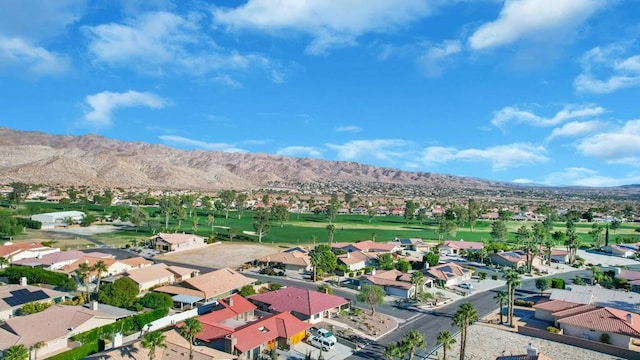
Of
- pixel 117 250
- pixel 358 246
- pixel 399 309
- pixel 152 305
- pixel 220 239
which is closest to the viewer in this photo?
pixel 152 305

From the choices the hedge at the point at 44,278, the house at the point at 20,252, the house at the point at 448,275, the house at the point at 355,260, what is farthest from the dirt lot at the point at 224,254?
the house at the point at 448,275

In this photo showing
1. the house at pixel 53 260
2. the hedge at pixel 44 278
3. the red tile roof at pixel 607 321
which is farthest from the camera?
the house at pixel 53 260

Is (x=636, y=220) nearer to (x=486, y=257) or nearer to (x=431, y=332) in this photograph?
→ (x=486, y=257)

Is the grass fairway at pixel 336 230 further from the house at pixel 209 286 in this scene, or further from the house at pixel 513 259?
the house at pixel 209 286

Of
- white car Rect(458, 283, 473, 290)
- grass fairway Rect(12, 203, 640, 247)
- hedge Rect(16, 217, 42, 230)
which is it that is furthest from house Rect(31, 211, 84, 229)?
white car Rect(458, 283, 473, 290)

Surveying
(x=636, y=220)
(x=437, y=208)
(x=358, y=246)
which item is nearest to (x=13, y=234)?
(x=358, y=246)

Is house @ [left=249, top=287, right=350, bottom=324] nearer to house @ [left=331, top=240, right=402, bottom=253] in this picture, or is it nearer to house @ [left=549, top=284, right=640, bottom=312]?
house @ [left=549, top=284, right=640, bottom=312]
